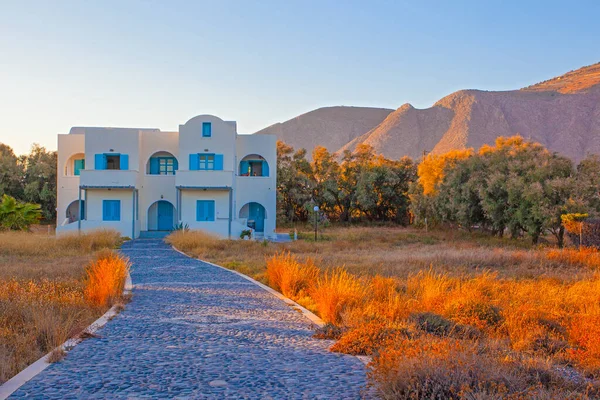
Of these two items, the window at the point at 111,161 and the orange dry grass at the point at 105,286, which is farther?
the window at the point at 111,161


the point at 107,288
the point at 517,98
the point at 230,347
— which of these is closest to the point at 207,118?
the point at 107,288

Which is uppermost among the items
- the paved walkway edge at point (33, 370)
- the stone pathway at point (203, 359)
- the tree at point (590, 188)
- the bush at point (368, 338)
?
the tree at point (590, 188)

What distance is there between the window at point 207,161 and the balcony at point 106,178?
369cm

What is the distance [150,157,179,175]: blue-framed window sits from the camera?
32562mm

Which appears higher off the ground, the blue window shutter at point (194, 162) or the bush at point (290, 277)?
the blue window shutter at point (194, 162)

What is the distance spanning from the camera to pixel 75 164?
107ft

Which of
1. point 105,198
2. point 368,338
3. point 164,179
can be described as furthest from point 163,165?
point 368,338

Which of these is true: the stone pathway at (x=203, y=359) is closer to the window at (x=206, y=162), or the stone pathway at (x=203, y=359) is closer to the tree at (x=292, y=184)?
the window at (x=206, y=162)

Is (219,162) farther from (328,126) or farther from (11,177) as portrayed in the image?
(328,126)

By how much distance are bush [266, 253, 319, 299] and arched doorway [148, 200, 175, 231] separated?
841 inches

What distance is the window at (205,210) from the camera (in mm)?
30562

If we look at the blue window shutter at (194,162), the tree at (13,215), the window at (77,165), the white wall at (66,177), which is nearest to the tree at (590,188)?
the blue window shutter at (194,162)

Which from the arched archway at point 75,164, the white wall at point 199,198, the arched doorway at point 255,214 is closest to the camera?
the white wall at point 199,198

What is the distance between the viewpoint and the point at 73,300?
8.61 meters
